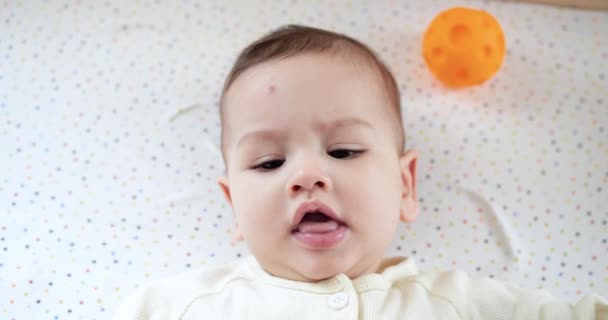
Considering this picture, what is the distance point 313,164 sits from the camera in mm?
1051

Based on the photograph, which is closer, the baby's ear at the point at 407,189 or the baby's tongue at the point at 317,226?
the baby's tongue at the point at 317,226

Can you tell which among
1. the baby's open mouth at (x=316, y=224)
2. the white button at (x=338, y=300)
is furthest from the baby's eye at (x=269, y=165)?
the white button at (x=338, y=300)

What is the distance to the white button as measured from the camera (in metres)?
1.05

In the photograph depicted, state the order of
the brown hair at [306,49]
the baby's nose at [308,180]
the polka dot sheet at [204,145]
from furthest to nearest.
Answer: the polka dot sheet at [204,145], the brown hair at [306,49], the baby's nose at [308,180]

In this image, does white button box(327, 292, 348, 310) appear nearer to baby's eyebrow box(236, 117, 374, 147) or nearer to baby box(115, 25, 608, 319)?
baby box(115, 25, 608, 319)

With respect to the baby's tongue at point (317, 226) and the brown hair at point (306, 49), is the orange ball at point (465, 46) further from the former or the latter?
the baby's tongue at point (317, 226)

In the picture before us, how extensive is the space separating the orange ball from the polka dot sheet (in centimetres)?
8

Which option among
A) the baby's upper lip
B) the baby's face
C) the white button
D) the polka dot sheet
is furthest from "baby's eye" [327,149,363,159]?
the polka dot sheet

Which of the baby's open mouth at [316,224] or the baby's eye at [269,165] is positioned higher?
the baby's eye at [269,165]

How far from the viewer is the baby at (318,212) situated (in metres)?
1.05

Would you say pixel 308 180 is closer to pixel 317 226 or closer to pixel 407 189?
pixel 317 226

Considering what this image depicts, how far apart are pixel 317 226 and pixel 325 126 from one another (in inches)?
6.6

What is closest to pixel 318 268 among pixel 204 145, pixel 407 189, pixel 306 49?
pixel 407 189

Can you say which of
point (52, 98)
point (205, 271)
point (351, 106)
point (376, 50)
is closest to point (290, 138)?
point (351, 106)
